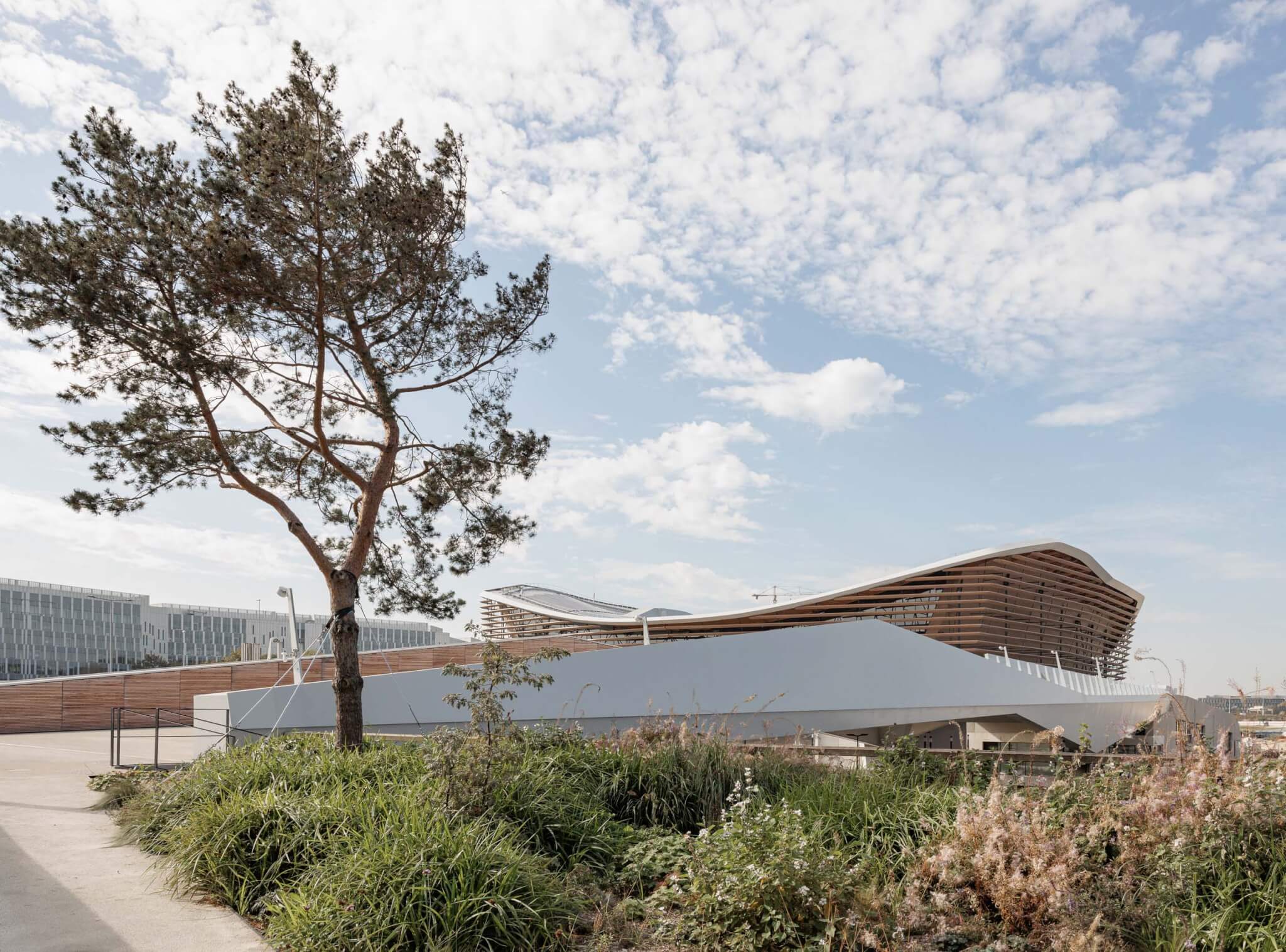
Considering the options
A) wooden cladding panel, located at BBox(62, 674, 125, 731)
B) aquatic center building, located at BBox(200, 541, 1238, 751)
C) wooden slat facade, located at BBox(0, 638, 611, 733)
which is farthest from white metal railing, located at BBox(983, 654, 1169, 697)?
wooden cladding panel, located at BBox(62, 674, 125, 731)

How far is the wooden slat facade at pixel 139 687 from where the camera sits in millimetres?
19484

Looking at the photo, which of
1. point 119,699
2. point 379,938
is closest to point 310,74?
point 379,938

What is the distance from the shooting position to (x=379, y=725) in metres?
14.3

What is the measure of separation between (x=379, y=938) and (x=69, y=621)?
8546 centimetres

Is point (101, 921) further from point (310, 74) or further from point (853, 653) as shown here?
point (853, 653)

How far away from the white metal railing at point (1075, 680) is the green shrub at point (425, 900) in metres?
17.1

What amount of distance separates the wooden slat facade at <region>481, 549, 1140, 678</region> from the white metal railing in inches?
31.6

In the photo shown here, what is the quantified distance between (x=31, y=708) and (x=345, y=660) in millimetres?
15539

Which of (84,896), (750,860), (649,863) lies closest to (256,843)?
(84,896)

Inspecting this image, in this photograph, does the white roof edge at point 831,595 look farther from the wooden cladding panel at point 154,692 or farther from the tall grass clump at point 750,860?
the tall grass clump at point 750,860

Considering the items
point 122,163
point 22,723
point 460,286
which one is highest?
point 122,163

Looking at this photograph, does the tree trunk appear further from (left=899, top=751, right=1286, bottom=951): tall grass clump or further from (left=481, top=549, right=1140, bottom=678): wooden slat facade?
(left=481, top=549, right=1140, bottom=678): wooden slat facade

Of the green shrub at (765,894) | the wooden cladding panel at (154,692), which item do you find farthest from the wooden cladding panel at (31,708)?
the green shrub at (765,894)

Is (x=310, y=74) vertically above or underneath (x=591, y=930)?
above
